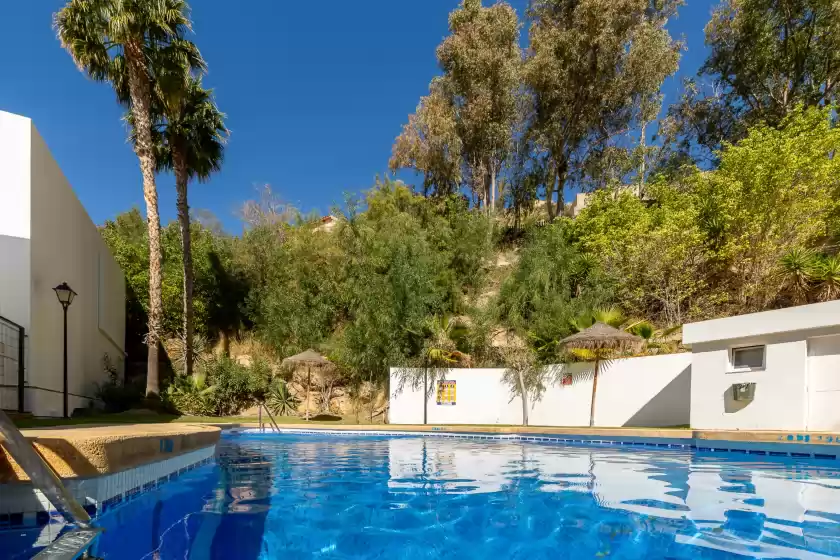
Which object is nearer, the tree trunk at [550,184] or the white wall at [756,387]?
the white wall at [756,387]

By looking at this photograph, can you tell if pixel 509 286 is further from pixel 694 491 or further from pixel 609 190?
pixel 694 491

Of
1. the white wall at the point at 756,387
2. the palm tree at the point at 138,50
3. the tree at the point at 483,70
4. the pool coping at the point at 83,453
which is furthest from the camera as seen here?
the tree at the point at 483,70

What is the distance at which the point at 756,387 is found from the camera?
905cm

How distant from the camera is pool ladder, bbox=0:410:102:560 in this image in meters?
1.91

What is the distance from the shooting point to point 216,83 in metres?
16.0

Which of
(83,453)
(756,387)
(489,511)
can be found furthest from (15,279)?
(756,387)

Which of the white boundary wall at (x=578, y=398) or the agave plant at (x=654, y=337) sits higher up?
the agave plant at (x=654, y=337)

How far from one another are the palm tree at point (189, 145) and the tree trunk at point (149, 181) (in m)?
1.40

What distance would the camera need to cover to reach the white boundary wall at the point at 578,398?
451 inches

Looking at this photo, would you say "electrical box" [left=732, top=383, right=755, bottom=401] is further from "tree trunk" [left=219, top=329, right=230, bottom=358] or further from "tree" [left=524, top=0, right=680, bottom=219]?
"tree trunk" [left=219, top=329, right=230, bottom=358]

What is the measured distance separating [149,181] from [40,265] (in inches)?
177

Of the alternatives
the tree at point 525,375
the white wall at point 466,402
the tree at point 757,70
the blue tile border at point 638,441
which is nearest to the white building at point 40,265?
the blue tile border at point 638,441

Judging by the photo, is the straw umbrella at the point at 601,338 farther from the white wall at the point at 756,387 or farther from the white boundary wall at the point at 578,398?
the white wall at the point at 756,387

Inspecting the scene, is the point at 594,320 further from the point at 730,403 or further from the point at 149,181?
the point at 149,181
